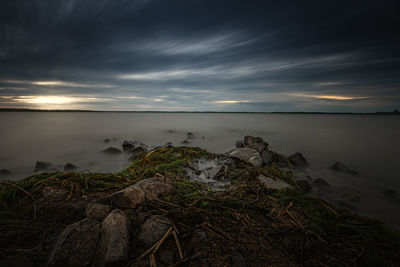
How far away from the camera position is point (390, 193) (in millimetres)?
4387

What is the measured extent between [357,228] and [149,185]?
2497mm

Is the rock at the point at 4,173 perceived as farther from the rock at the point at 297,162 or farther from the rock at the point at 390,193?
the rock at the point at 390,193

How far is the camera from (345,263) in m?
1.38

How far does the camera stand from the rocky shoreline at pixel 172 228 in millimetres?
1368

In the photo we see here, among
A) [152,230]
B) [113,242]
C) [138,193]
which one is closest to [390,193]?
[152,230]

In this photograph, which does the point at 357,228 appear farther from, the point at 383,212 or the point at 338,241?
the point at 383,212

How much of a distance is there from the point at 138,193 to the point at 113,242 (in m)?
0.70

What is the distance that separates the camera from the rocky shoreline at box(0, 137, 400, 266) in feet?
4.49

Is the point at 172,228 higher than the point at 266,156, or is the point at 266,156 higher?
the point at 172,228

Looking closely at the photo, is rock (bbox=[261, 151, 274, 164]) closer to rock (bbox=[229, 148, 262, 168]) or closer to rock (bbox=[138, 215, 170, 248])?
rock (bbox=[229, 148, 262, 168])

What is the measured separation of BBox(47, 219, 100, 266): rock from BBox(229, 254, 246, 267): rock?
113 centimetres

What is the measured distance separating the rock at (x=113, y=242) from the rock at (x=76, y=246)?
2.5 inches

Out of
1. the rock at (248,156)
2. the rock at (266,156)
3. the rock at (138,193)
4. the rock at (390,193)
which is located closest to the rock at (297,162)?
the rock at (266,156)

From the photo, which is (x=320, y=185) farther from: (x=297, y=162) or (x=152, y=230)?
(x=152, y=230)
